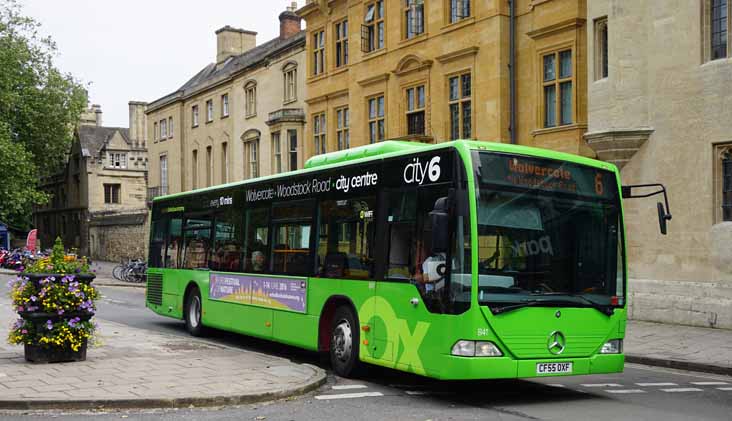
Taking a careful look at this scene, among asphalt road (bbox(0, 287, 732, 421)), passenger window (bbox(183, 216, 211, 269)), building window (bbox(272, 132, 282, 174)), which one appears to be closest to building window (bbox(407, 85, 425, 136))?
building window (bbox(272, 132, 282, 174))

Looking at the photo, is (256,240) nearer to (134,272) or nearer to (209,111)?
(134,272)

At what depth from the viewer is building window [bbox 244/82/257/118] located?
137 ft

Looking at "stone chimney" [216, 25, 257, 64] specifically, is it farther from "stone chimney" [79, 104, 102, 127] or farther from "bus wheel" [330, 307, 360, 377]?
"stone chimney" [79, 104, 102, 127]

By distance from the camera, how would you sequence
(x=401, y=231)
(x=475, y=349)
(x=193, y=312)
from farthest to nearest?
(x=193, y=312) < (x=401, y=231) < (x=475, y=349)

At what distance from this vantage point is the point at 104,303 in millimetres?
26438

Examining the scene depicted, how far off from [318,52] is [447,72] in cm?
957

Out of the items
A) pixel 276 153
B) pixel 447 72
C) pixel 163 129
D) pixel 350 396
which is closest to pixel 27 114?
pixel 163 129

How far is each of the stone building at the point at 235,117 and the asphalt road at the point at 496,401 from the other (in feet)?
84.8

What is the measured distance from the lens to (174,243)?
18.2m

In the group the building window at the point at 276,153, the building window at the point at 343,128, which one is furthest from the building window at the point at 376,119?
the building window at the point at 276,153

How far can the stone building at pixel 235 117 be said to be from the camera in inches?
1495

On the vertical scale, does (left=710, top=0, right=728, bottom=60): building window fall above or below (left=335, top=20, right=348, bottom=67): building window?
below

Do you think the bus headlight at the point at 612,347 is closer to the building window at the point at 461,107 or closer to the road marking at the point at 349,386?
the road marking at the point at 349,386

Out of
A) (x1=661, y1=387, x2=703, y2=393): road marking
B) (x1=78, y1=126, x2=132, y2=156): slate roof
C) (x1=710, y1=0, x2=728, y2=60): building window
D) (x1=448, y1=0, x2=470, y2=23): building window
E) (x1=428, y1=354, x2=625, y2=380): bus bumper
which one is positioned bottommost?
(x1=661, y1=387, x2=703, y2=393): road marking
